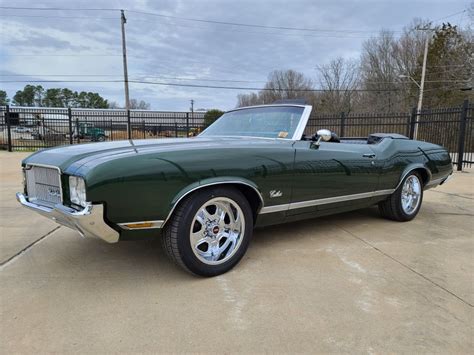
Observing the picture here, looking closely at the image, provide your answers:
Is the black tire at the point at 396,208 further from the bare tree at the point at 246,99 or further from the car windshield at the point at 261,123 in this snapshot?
the bare tree at the point at 246,99

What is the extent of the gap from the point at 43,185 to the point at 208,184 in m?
1.36

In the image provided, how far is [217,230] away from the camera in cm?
297

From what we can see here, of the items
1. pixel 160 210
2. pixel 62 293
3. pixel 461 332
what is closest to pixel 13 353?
pixel 62 293

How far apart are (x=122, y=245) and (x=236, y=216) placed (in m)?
1.37

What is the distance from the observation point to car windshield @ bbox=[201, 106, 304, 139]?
12.4 feet

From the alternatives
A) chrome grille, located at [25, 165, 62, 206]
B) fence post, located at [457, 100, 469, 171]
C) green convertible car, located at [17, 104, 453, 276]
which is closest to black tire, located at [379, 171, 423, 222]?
green convertible car, located at [17, 104, 453, 276]

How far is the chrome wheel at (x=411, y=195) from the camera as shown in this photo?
476cm

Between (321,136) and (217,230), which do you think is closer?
(217,230)

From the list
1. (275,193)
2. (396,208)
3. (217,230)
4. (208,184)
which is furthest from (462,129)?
(208,184)

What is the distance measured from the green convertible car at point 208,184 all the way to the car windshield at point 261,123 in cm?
1

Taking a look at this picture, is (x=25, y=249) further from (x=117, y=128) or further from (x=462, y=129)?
(x=117, y=128)

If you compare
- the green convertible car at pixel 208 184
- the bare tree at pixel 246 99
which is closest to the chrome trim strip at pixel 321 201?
the green convertible car at pixel 208 184

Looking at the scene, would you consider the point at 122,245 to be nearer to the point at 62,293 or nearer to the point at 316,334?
the point at 62,293

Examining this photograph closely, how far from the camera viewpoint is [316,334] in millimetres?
2166
